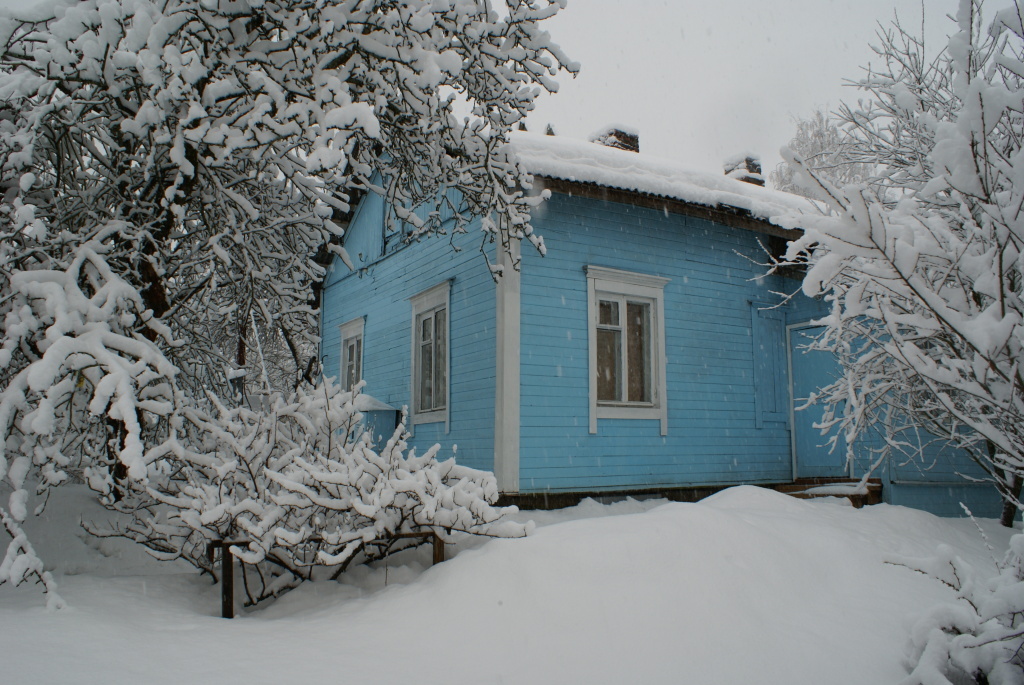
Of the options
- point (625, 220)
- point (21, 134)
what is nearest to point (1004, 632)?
point (21, 134)

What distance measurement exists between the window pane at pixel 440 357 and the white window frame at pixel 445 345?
7cm

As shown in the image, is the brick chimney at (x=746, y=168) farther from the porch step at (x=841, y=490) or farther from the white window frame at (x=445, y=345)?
the white window frame at (x=445, y=345)

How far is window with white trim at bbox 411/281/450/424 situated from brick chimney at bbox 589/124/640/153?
4.02 meters

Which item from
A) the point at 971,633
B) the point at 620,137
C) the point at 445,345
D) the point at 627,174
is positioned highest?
the point at 620,137

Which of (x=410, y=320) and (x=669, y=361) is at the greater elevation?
(x=410, y=320)

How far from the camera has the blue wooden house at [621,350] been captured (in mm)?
8312

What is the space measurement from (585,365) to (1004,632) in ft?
20.7

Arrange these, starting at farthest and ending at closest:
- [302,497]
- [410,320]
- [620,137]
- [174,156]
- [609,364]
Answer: [620,137]
[410,320]
[609,364]
[302,497]
[174,156]

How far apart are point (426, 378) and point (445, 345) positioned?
81 cm

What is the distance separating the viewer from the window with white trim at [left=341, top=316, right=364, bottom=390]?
12.8 metres

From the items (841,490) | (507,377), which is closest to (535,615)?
(507,377)

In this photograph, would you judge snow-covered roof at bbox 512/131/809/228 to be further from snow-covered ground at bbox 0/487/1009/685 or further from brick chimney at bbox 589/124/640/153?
snow-covered ground at bbox 0/487/1009/685

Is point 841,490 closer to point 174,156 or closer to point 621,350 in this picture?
point 621,350

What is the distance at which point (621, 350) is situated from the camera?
916cm
